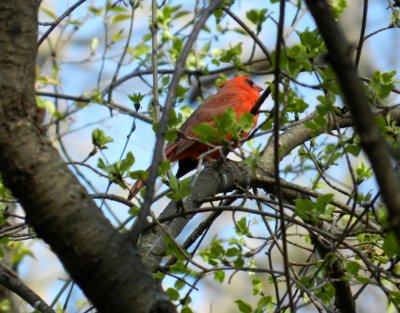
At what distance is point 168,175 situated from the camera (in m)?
2.18

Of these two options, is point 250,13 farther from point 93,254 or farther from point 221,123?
point 93,254

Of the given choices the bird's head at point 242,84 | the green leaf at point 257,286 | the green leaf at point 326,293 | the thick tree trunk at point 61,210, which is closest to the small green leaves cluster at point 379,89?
the green leaf at point 326,293

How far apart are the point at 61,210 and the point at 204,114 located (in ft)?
9.84

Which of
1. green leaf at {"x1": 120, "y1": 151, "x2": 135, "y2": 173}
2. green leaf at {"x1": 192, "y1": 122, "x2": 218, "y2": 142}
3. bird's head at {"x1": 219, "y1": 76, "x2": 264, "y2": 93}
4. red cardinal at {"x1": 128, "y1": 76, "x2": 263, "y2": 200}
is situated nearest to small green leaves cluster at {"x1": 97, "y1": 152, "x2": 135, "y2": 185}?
green leaf at {"x1": 120, "y1": 151, "x2": 135, "y2": 173}

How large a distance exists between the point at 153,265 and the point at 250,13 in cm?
84

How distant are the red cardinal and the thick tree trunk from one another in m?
2.65

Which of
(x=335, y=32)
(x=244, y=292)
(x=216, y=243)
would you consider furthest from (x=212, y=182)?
(x=244, y=292)

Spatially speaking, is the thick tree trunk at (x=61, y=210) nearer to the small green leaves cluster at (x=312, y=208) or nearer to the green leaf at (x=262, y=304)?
the small green leaves cluster at (x=312, y=208)

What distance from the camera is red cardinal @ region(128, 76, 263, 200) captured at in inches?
178

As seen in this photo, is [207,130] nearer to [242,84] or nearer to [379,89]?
[379,89]

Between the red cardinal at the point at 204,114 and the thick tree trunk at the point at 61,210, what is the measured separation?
265cm

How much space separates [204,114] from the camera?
448cm

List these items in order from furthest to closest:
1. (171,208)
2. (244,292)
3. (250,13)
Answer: (244,292) < (171,208) < (250,13)

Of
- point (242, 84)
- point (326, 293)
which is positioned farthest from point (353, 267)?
point (242, 84)
